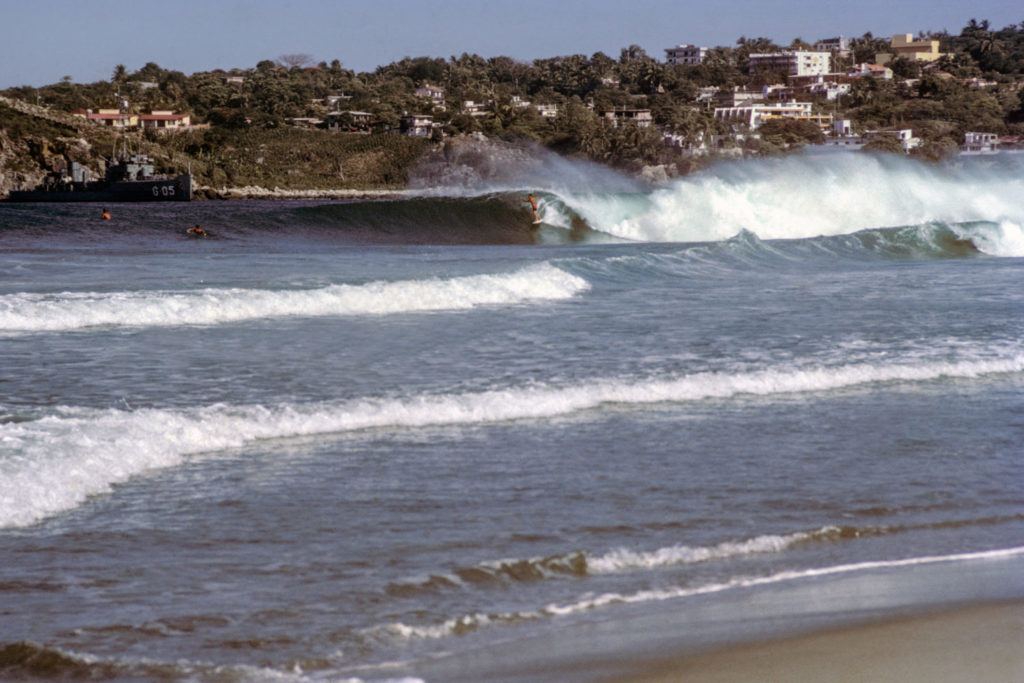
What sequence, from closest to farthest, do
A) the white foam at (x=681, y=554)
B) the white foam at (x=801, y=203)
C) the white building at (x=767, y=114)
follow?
the white foam at (x=681, y=554) < the white foam at (x=801, y=203) < the white building at (x=767, y=114)

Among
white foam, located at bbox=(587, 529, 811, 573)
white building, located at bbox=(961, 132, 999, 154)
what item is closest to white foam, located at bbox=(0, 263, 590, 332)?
white foam, located at bbox=(587, 529, 811, 573)

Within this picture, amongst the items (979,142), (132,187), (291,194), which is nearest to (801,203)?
(132,187)

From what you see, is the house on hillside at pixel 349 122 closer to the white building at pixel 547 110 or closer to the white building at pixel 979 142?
the white building at pixel 547 110

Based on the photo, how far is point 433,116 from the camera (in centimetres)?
15325

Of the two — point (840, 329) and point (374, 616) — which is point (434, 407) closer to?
point (374, 616)

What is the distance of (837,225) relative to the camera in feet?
134

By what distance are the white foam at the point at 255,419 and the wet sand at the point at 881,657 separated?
4114 mm

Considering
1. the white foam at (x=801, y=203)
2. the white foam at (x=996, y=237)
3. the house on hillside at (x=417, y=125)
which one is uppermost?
the house on hillside at (x=417, y=125)

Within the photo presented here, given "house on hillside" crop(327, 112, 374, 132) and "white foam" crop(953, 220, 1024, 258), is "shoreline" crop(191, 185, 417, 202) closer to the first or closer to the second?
"house on hillside" crop(327, 112, 374, 132)

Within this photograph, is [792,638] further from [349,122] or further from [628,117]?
[628,117]

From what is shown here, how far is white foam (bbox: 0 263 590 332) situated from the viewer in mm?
14766

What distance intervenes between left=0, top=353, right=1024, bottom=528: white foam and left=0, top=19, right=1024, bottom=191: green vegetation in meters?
94.5

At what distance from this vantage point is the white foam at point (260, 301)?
14.8 metres

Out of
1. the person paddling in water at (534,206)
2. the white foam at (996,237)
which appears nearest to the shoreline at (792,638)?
the white foam at (996,237)
